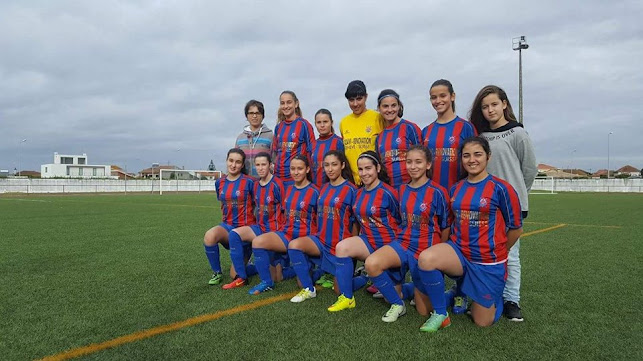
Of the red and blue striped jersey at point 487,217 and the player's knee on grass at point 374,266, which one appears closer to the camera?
the red and blue striped jersey at point 487,217

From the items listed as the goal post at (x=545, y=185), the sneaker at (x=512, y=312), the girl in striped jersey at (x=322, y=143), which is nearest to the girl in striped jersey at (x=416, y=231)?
the sneaker at (x=512, y=312)

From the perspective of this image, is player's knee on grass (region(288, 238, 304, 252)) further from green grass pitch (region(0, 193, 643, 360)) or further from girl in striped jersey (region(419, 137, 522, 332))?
girl in striped jersey (region(419, 137, 522, 332))

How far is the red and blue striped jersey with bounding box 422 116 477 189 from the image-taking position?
344cm

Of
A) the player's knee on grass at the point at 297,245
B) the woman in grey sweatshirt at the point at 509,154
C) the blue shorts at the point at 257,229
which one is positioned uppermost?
the woman in grey sweatshirt at the point at 509,154

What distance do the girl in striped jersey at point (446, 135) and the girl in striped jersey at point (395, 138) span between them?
186 millimetres

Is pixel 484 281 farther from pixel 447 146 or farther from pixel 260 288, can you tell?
pixel 260 288

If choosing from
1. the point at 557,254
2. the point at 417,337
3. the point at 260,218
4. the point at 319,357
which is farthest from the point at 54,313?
the point at 557,254

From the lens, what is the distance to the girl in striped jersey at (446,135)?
345cm

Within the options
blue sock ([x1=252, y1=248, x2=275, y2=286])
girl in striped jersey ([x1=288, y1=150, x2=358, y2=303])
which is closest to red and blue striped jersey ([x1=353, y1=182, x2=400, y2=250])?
girl in striped jersey ([x1=288, y1=150, x2=358, y2=303])

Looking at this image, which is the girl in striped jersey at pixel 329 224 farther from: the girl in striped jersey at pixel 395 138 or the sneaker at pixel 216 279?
the sneaker at pixel 216 279

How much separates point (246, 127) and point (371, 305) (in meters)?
2.41

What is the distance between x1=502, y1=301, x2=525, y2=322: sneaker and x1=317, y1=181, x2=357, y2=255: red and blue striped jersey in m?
1.34

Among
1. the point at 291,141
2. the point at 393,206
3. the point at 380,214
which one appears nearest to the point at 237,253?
the point at 291,141

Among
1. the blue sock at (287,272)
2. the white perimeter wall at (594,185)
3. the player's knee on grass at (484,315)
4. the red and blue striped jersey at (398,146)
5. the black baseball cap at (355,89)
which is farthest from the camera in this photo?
the white perimeter wall at (594,185)
